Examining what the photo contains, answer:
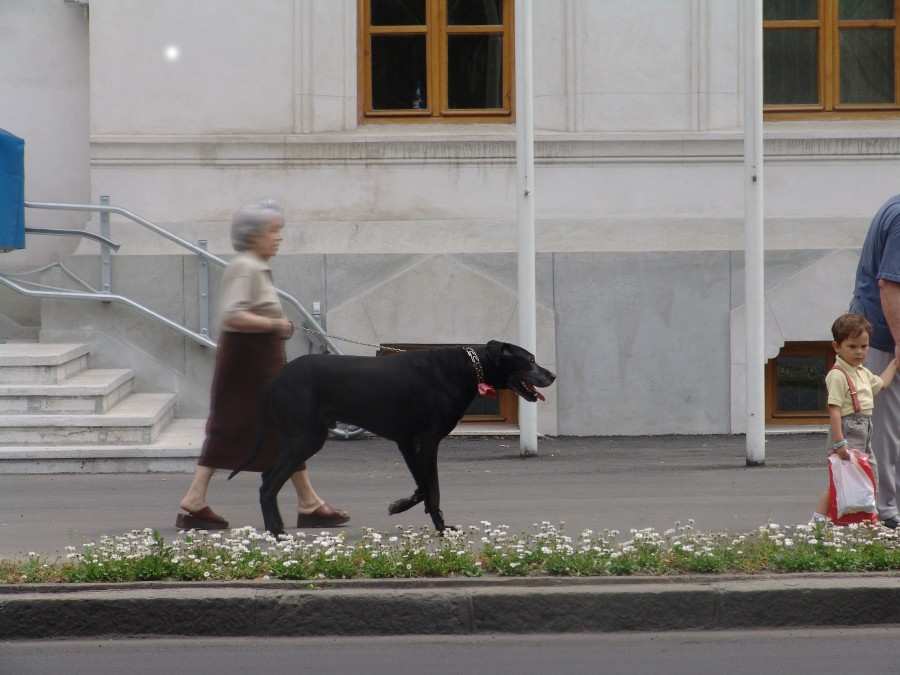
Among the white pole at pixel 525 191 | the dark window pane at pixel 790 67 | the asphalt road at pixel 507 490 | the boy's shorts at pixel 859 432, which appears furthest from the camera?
the dark window pane at pixel 790 67

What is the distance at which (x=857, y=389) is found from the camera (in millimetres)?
7156

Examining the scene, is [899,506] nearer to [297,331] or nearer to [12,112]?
[297,331]

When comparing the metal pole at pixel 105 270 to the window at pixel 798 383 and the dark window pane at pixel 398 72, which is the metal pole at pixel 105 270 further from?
the window at pixel 798 383

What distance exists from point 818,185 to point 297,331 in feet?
17.7

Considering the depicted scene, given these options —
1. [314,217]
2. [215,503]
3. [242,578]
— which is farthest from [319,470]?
[242,578]

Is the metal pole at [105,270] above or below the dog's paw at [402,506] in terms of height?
above

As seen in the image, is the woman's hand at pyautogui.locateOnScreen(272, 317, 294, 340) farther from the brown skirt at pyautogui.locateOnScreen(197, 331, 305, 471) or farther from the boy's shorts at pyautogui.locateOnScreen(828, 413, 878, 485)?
the boy's shorts at pyautogui.locateOnScreen(828, 413, 878, 485)

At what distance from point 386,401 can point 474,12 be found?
23.4 feet

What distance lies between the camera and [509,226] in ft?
42.0

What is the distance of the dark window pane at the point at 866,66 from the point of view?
13281 millimetres

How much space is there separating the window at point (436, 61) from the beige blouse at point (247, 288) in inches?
240

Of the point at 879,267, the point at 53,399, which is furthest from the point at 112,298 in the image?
the point at 879,267

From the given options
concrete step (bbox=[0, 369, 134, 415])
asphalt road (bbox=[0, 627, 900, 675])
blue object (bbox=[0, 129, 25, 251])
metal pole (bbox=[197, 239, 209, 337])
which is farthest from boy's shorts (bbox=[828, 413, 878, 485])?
blue object (bbox=[0, 129, 25, 251])

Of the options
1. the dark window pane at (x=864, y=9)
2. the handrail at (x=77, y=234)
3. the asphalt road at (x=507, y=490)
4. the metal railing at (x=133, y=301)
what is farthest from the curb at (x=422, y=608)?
the dark window pane at (x=864, y=9)
